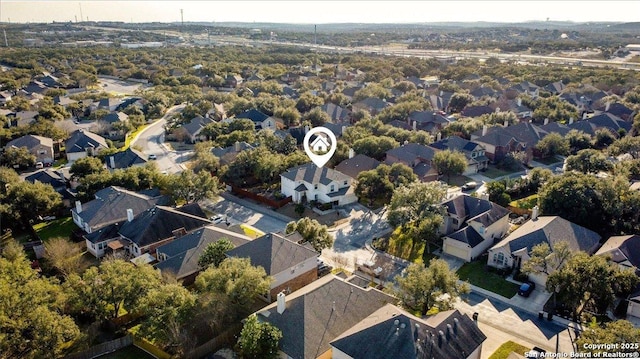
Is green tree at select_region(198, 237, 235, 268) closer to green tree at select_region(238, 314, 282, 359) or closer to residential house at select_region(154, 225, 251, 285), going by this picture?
residential house at select_region(154, 225, 251, 285)

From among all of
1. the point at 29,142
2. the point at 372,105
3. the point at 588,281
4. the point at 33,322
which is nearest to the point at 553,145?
the point at 372,105

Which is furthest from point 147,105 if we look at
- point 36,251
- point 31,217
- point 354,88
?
point 36,251

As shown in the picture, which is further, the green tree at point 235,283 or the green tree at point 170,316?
the green tree at point 235,283

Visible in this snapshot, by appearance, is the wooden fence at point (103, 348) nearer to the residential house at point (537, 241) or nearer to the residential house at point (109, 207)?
the residential house at point (109, 207)

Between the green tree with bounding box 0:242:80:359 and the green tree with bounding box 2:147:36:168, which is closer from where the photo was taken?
the green tree with bounding box 0:242:80:359

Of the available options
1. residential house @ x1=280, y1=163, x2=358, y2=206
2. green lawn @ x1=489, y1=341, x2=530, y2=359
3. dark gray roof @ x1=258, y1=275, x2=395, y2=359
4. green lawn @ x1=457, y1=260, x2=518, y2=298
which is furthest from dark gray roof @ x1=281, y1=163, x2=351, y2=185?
green lawn @ x1=489, y1=341, x2=530, y2=359

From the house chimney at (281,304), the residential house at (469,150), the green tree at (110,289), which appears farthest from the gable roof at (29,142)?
the house chimney at (281,304)
